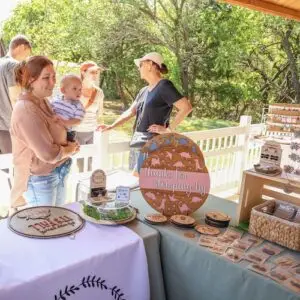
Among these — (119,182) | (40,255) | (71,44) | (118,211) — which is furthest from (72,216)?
(71,44)

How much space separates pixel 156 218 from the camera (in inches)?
51.2

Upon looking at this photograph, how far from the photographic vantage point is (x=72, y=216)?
125 cm

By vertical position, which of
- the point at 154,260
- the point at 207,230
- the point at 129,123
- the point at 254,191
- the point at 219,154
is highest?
the point at 254,191

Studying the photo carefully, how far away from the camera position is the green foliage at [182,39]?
31.5 ft

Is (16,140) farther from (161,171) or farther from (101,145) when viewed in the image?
(101,145)

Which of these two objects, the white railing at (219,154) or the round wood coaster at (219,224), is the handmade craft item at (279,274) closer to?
the round wood coaster at (219,224)

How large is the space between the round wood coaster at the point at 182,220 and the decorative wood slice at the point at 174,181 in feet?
0.16

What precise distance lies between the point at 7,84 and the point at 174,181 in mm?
2015

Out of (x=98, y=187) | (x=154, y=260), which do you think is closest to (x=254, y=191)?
(x=154, y=260)

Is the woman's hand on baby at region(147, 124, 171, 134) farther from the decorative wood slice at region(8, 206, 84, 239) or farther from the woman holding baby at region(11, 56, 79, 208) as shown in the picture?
the decorative wood slice at region(8, 206, 84, 239)

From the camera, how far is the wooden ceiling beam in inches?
107

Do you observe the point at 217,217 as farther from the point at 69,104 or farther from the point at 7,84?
the point at 7,84

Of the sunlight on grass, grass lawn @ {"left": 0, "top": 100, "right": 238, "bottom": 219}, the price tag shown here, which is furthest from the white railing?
the sunlight on grass

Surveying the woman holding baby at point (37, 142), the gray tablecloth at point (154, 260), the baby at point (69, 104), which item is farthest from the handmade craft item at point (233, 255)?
the baby at point (69, 104)
